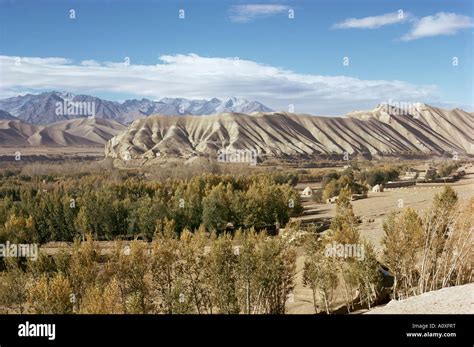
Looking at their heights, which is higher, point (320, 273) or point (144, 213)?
point (320, 273)

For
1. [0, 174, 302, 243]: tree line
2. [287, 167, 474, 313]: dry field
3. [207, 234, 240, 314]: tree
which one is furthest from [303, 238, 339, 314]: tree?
[0, 174, 302, 243]: tree line

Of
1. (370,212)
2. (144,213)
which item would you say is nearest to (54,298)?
(144,213)

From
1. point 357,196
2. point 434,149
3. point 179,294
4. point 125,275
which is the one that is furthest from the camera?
point 434,149

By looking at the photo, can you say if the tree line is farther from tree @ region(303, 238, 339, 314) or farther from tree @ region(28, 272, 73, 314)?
tree @ region(28, 272, 73, 314)

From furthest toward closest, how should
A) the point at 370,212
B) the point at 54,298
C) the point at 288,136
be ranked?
the point at 288,136
the point at 370,212
the point at 54,298

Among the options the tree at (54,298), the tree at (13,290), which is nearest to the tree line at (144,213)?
the tree at (13,290)

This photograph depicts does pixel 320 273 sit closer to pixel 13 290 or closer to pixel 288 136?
pixel 13 290

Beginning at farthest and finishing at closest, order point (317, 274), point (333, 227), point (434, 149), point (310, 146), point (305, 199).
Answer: point (434, 149)
point (310, 146)
point (305, 199)
point (333, 227)
point (317, 274)
